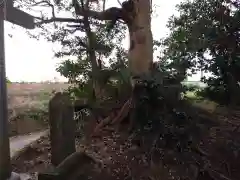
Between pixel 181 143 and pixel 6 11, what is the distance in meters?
2.92

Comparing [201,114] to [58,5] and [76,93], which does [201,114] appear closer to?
[76,93]

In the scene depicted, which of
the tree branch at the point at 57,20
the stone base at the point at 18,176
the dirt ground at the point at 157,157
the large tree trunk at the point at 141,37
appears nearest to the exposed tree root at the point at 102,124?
the dirt ground at the point at 157,157

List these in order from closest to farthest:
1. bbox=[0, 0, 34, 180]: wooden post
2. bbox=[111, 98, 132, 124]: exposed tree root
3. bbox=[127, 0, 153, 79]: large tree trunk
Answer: bbox=[0, 0, 34, 180]: wooden post
bbox=[111, 98, 132, 124]: exposed tree root
bbox=[127, 0, 153, 79]: large tree trunk

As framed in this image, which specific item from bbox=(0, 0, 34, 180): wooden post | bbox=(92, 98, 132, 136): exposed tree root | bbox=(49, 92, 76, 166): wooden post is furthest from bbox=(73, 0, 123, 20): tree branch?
bbox=(49, 92, 76, 166): wooden post

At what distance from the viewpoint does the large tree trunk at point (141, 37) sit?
222 inches

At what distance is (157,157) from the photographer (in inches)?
175

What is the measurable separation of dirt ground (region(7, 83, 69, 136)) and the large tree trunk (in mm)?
3222

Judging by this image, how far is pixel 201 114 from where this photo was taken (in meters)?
A: 5.40

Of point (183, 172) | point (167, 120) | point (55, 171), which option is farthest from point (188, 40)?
point (55, 171)

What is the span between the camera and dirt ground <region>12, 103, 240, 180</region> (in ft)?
13.8

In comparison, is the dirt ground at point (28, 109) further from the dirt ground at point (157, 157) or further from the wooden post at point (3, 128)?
the wooden post at point (3, 128)

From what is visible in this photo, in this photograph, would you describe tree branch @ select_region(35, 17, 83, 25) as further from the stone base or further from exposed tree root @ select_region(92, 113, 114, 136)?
the stone base

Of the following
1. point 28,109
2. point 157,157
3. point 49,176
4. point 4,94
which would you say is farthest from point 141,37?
point 28,109

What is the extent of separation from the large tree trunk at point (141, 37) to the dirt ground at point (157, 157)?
1264 mm
